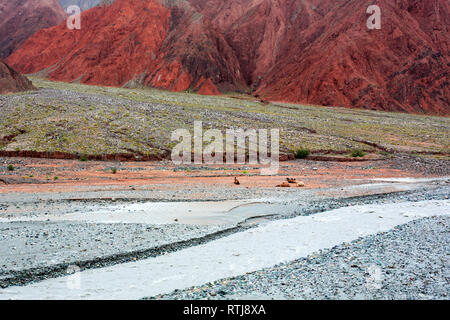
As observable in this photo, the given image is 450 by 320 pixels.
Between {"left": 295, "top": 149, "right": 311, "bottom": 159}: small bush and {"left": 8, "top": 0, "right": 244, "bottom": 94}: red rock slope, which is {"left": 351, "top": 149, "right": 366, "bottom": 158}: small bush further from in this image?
{"left": 8, "top": 0, "right": 244, "bottom": 94}: red rock slope

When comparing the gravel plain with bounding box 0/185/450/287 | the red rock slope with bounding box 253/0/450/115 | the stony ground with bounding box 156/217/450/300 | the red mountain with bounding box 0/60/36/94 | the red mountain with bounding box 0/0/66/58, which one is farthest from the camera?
the red mountain with bounding box 0/0/66/58

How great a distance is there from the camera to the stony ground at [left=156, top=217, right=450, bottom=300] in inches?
261

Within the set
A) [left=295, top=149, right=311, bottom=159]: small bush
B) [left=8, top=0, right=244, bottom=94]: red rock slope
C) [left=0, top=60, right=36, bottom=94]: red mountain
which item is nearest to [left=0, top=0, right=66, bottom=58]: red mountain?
[left=8, top=0, right=244, bottom=94]: red rock slope

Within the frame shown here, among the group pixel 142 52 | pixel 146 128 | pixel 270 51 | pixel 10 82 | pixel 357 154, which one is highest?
pixel 270 51

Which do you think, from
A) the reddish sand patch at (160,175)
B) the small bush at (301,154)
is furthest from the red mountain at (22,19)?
the small bush at (301,154)

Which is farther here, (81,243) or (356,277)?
(81,243)

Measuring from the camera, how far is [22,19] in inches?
4781

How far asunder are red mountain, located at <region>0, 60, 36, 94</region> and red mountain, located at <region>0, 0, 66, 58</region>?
80.8m

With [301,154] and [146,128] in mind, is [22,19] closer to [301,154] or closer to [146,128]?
[146,128]

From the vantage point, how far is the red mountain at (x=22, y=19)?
115438 mm

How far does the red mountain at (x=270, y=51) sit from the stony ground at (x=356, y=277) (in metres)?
59.5

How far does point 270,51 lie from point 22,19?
82.4m

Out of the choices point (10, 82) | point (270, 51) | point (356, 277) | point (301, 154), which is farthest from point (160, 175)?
point (270, 51)
